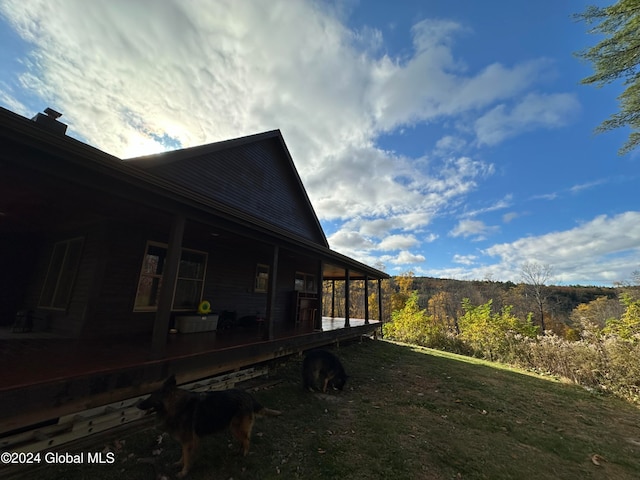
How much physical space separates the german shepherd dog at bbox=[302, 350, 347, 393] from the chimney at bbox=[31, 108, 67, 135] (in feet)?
20.3

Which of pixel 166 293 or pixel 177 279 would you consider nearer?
pixel 166 293

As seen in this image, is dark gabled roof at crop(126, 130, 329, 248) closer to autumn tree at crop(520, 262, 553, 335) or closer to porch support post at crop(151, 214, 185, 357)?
porch support post at crop(151, 214, 185, 357)

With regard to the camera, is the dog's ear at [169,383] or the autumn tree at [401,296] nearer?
the dog's ear at [169,383]

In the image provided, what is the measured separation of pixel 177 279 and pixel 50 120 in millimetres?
3682

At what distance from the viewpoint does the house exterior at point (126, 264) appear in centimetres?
275

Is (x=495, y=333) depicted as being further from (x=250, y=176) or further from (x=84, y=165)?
(x=84, y=165)

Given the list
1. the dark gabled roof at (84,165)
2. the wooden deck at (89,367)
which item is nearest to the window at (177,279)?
the wooden deck at (89,367)

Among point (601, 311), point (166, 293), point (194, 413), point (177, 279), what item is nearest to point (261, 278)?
point (177, 279)

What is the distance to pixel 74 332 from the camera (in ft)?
16.1

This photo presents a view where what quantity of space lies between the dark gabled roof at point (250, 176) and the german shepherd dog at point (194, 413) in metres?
3.85

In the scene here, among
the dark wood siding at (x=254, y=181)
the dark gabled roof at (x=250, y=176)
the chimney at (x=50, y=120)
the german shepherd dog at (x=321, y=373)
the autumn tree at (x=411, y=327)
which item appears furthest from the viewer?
the autumn tree at (x=411, y=327)

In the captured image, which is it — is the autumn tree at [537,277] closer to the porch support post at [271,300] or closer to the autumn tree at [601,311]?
the autumn tree at [601,311]

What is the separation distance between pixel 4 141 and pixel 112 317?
3815 mm

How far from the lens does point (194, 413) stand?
105 inches
